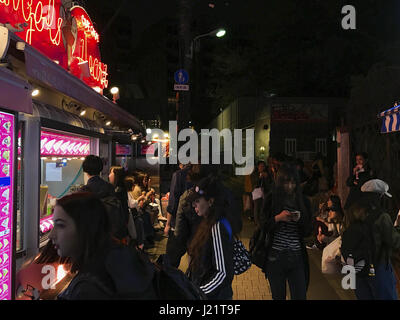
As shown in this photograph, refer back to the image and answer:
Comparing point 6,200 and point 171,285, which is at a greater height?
point 6,200

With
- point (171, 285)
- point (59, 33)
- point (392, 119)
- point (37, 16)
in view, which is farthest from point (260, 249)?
point (59, 33)

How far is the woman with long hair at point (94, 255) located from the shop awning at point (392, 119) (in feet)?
18.7

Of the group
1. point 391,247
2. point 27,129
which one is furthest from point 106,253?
point 27,129

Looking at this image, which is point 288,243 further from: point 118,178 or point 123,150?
point 123,150

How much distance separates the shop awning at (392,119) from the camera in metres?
6.17

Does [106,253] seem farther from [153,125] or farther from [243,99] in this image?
[153,125]

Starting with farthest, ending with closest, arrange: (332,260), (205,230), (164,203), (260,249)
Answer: (164,203) < (332,260) < (260,249) < (205,230)

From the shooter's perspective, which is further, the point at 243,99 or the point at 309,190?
the point at 243,99

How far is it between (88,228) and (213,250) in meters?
1.34

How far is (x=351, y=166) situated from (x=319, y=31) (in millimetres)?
14740

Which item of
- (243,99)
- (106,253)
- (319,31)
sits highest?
(319,31)

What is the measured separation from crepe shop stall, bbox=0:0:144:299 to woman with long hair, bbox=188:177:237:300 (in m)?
1.16

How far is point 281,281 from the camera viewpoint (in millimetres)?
3893

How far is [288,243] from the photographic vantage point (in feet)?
12.7
